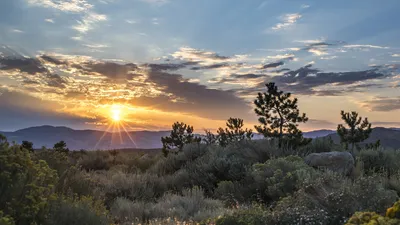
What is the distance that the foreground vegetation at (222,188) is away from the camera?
4789mm

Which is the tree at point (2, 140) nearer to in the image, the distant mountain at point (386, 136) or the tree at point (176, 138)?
the tree at point (176, 138)

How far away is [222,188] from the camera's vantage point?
37.1 feet

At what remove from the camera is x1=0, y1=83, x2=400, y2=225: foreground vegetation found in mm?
4789

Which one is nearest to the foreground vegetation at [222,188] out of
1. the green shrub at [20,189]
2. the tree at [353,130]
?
the green shrub at [20,189]

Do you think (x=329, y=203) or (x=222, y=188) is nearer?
(x=329, y=203)

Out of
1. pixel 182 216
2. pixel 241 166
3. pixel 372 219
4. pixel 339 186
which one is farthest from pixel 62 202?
pixel 241 166

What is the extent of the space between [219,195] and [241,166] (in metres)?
2.21

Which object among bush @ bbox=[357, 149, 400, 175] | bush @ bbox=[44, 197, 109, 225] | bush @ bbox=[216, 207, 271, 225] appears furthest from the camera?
bush @ bbox=[357, 149, 400, 175]

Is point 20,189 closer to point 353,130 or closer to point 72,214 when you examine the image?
point 72,214

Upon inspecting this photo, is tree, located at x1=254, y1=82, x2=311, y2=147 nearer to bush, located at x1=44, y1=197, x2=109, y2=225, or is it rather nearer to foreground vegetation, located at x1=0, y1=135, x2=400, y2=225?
foreground vegetation, located at x1=0, y1=135, x2=400, y2=225

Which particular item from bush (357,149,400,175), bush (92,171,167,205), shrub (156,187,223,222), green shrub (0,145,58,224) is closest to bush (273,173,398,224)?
shrub (156,187,223,222)

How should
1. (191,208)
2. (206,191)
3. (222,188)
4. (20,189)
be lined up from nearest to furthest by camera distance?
(20,189) < (191,208) < (222,188) < (206,191)

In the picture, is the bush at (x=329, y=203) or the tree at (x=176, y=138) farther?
the tree at (x=176, y=138)

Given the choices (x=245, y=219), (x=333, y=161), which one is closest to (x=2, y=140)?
(x=245, y=219)
